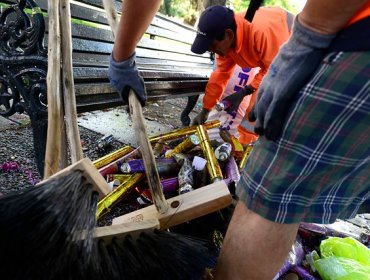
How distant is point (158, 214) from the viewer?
1.36 m

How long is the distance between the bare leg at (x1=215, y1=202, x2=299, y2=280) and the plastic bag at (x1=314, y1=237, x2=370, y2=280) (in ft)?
3.28

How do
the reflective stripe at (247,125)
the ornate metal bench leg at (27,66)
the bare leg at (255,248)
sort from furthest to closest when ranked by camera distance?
the reflective stripe at (247,125)
the ornate metal bench leg at (27,66)
the bare leg at (255,248)

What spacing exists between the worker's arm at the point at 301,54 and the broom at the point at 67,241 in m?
0.56

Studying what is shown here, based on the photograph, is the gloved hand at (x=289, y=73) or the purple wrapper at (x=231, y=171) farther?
the purple wrapper at (x=231, y=171)

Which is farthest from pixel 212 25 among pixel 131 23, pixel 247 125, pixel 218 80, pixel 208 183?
pixel 131 23

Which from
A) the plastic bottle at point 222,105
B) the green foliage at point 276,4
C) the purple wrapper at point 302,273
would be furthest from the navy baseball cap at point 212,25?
the green foliage at point 276,4

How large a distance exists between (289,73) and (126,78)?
3.12 ft

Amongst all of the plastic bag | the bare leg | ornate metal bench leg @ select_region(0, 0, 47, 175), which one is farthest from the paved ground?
the bare leg

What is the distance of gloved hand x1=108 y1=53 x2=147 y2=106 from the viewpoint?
1.67m

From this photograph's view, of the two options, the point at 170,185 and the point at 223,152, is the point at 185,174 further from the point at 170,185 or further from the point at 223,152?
the point at 223,152

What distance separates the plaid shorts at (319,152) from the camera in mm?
915

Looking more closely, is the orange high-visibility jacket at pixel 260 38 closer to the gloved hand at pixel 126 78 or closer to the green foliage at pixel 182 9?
the gloved hand at pixel 126 78

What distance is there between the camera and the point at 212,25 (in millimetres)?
3111

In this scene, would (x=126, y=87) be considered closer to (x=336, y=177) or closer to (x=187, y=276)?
(x=187, y=276)
